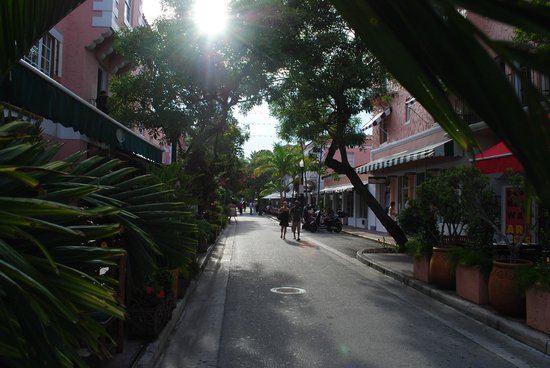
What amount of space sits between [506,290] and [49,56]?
516 inches

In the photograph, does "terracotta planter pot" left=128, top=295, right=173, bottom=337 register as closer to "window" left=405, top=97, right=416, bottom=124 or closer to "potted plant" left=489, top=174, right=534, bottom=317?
"potted plant" left=489, top=174, right=534, bottom=317

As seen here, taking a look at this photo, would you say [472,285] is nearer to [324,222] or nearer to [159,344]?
[159,344]

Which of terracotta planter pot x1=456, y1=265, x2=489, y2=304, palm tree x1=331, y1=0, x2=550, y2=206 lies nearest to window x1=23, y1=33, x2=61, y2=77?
terracotta planter pot x1=456, y1=265, x2=489, y2=304

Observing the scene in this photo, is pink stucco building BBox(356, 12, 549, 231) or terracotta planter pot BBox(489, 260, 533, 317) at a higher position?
pink stucco building BBox(356, 12, 549, 231)

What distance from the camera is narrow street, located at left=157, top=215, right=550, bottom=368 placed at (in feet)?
16.3

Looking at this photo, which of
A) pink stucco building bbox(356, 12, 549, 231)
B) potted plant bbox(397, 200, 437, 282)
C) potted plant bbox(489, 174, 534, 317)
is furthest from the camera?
pink stucco building bbox(356, 12, 549, 231)

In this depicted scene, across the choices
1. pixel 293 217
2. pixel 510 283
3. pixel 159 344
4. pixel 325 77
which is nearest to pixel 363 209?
pixel 293 217

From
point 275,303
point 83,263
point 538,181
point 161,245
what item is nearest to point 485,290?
point 275,303

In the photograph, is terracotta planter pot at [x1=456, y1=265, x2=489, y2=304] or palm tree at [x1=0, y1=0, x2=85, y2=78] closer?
palm tree at [x1=0, y1=0, x2=85, y2=78]

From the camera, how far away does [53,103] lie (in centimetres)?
398

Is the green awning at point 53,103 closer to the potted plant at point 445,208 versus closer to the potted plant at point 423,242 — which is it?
the potted plant at point 445,208

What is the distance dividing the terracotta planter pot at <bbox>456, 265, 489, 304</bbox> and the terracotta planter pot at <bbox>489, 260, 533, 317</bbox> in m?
0.56

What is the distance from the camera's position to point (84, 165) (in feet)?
11.1

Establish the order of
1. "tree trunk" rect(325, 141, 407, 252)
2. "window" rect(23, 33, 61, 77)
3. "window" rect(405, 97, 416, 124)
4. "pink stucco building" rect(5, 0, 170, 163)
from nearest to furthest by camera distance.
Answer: "pink stucco building" rect(5, 0, 170, 163), "window" rect(23, 33, 61, 77), "tree trunk" rect(325, 141, 407, 252), "window" rect(405, 97, 416, 124)
